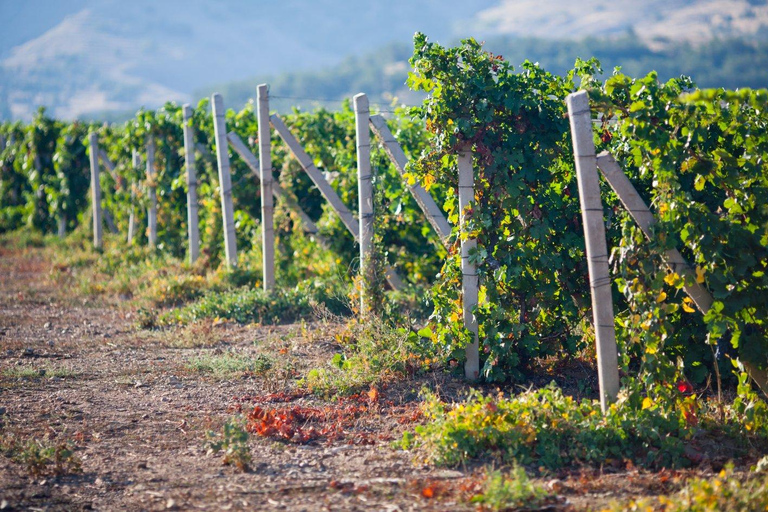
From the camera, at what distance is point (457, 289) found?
5.57m

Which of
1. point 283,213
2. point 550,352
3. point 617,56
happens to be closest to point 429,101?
point 550,352

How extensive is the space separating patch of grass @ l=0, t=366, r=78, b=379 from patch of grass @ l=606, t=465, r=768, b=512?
4627mm

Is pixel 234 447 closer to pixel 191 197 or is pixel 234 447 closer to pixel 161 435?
pixel 161 435

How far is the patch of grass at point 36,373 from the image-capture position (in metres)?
6.11

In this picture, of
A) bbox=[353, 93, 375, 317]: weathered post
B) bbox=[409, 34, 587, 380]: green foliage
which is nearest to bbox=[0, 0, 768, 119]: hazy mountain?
bbox=[353, 93, 375, 317]: weathered post

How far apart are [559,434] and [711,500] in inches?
42.0

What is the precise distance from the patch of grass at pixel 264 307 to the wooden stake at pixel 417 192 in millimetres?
1830

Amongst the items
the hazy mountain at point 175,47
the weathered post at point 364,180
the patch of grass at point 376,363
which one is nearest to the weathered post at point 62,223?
the weathered post at point 364,180

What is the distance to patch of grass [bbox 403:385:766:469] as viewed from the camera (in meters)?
4.18

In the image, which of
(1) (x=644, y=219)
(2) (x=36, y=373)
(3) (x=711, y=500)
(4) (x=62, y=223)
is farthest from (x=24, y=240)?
(3) (x=711, y=500)

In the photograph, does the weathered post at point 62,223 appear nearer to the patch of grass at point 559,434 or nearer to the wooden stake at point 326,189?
the wooden stake at point 326,189

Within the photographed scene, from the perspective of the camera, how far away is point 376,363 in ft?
18.7

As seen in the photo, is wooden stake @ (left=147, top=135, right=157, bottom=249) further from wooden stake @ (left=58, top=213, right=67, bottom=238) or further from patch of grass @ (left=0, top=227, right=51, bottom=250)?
wooden stake @ (left=58, top=213, right=67, bottom=238)

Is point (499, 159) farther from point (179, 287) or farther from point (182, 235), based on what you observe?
point (182, 235)
